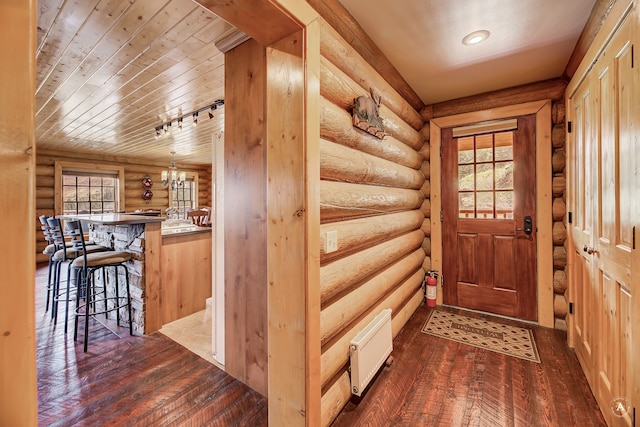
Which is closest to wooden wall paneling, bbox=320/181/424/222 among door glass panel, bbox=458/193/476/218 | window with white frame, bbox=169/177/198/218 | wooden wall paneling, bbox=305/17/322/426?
wooden wall paneling, bbox=305/17/322/426

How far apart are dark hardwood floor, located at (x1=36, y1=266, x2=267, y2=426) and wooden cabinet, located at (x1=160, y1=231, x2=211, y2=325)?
1.38 ft

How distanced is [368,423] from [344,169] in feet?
5.25

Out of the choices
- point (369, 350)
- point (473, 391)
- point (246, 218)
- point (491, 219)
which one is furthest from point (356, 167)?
point (491, 219)

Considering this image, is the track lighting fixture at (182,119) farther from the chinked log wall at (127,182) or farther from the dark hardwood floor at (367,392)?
the chinked log wall at (127,182)

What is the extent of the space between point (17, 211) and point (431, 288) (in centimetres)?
358

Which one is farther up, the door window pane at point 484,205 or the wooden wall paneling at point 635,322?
the door window pane at point 484,205

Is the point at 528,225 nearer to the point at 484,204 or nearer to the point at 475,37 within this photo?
the point at 484,204

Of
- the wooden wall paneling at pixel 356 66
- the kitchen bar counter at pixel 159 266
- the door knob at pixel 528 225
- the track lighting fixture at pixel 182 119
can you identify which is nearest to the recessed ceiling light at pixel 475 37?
the wooden wall paneling at pixel 356 66

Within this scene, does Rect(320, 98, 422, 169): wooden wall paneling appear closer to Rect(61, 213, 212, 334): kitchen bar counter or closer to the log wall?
the log wall

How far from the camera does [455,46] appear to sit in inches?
85.3

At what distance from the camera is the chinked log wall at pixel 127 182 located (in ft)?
19.7

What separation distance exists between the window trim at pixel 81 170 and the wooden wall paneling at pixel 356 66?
293 inches

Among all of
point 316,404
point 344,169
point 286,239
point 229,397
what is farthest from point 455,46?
point 229,397

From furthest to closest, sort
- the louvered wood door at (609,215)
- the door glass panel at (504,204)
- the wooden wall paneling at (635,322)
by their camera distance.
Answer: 1. the door glass panel at (504,204)
2. the louvered wood door at (609,215)
3. the wooden wall paneling at (635,322)
